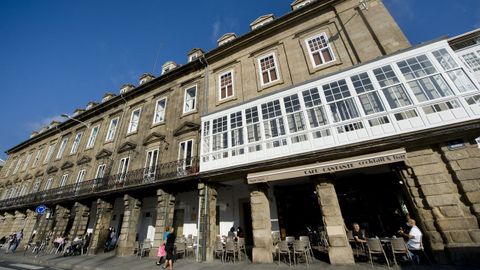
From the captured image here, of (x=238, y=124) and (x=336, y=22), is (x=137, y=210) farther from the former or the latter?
(x=336, y=22)

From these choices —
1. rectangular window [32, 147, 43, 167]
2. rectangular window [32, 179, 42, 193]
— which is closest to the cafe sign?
rectangular window [32, 179, 42, 193]

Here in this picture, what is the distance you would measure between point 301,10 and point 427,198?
12373mm

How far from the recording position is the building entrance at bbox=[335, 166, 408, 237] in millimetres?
9664

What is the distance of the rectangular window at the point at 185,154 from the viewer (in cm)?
1236

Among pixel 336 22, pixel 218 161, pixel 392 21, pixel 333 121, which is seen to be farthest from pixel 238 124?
pixel 392 21

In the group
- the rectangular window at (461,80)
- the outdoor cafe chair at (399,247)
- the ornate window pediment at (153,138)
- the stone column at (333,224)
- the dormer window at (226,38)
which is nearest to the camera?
the outdoor cafe chair at (399,247)

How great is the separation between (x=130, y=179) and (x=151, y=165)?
1707mm

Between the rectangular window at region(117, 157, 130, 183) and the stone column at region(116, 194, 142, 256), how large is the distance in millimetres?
1960

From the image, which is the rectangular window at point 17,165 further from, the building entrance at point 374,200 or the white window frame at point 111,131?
the building entrance at point 374,200

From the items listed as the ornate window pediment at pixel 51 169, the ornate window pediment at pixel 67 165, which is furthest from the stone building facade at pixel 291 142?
the ornate window pediment at pixel 51 169

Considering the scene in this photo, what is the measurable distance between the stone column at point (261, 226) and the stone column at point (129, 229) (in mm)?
8479

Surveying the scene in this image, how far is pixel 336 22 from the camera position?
11.9m

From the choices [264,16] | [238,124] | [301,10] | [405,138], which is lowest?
[405,138]

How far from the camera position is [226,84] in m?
14.3
